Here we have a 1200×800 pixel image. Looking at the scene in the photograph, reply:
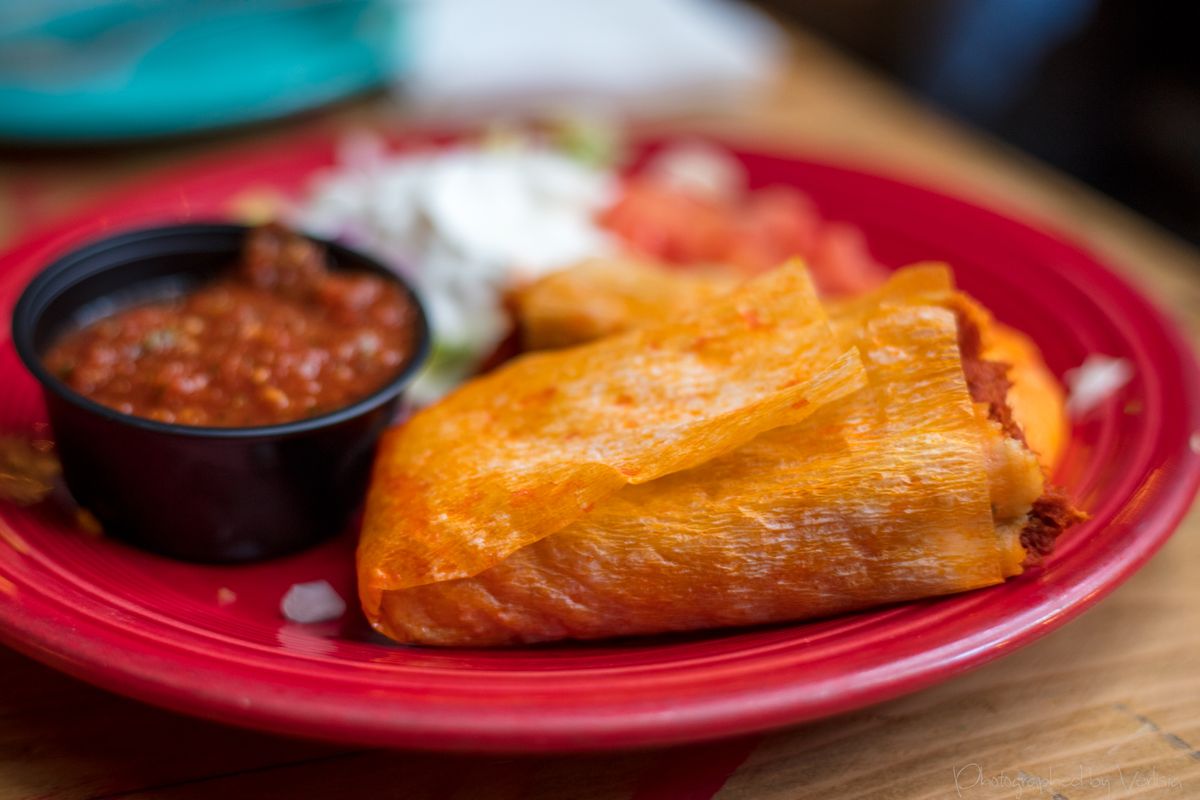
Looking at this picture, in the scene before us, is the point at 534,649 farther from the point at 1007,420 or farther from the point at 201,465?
the point at 1007,420

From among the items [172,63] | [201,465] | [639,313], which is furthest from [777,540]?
[172,63]

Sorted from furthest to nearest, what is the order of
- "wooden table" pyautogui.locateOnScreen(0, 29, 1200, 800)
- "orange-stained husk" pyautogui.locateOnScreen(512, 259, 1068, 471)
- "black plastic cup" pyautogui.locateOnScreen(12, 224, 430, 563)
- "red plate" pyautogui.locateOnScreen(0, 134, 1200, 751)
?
"orange-stained husk" pyautogui.locateOnScreen(512, 259, 1068, 471), "black plastic cup" pyautogui.locateOnScreen(12, 224, 430, 563), "wooden table" pyautogui.locateOnScreen(0, 29, 1200, 800), "red plate" pyautogui.locateOnScreen(0, 134, 1200, 751)

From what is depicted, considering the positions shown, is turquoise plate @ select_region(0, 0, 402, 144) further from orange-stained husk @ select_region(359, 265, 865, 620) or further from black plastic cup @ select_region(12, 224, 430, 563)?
orange-stained husk @ select_region(359, 265, 865, 620)

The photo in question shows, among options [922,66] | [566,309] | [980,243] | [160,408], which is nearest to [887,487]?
[566,309]

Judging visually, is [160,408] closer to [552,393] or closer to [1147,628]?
[552,393]

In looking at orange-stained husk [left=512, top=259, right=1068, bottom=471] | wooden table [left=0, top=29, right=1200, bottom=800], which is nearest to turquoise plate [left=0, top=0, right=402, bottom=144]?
orange-stained husk [left=512, top=259, right=1068, bottom=471]
